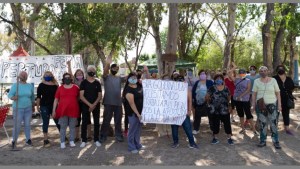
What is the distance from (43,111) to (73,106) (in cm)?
77

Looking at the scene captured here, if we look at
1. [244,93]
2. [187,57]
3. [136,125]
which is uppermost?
[187,57]

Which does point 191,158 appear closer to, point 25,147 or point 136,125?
point 136,125

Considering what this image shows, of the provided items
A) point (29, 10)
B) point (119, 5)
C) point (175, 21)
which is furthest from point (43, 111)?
point (29, 10)

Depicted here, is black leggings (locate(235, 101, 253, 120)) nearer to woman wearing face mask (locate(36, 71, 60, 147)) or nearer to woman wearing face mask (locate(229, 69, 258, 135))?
woman wearing face mask (locate(229, 69, 258, 135))

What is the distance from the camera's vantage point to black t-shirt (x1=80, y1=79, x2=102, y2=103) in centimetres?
843

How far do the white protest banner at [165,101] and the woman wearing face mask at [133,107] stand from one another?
0.70 ft

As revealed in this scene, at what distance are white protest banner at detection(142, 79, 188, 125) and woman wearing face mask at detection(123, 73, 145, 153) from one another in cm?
21

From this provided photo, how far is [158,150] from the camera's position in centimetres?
812

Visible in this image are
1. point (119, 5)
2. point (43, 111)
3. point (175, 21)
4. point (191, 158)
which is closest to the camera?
point (191, 158)

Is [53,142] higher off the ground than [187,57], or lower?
lower

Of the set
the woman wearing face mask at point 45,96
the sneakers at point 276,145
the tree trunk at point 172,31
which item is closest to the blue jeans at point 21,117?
the woman wearing face mask at point 45,96

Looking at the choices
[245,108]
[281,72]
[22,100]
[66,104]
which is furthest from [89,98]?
[281,72]

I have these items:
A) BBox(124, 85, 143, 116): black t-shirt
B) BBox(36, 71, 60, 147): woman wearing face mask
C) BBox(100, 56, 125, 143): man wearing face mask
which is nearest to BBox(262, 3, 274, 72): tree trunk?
BBox(100, 56, 125, 143): man wearing face mask

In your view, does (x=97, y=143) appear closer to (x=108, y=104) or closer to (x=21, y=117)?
(x=108, y=104)
